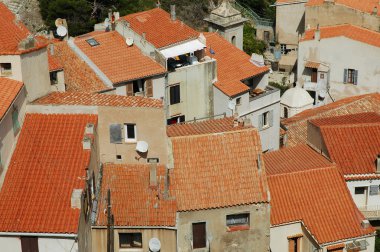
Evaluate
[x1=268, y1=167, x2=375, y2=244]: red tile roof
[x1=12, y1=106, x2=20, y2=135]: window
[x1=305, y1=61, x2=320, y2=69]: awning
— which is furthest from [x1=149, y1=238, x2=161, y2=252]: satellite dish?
[x1=305, y1=61, x2=320, y2=69]: awning

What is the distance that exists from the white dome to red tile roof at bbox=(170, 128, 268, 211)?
25.1 metres

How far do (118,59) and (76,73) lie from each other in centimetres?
324

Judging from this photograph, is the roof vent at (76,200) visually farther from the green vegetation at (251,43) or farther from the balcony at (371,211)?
the green vegetation at (251,43)

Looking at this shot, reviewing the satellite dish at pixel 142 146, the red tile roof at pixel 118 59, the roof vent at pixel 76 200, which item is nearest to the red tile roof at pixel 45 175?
the roof vent at pixel 76 200

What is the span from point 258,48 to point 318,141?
101 feet

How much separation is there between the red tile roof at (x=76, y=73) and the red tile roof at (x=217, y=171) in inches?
411

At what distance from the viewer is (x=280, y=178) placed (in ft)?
157

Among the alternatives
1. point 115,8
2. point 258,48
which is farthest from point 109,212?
point 258,48

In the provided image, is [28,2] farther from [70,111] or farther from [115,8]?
[70,111]

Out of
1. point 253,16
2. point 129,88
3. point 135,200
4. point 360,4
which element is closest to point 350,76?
point 360,4

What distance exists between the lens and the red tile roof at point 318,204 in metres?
46.1

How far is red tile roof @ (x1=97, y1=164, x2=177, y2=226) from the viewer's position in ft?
138

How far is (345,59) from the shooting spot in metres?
71.3

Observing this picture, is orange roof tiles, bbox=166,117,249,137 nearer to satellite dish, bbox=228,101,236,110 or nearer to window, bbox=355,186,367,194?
satellite dish, bbox=228,101,236,110
